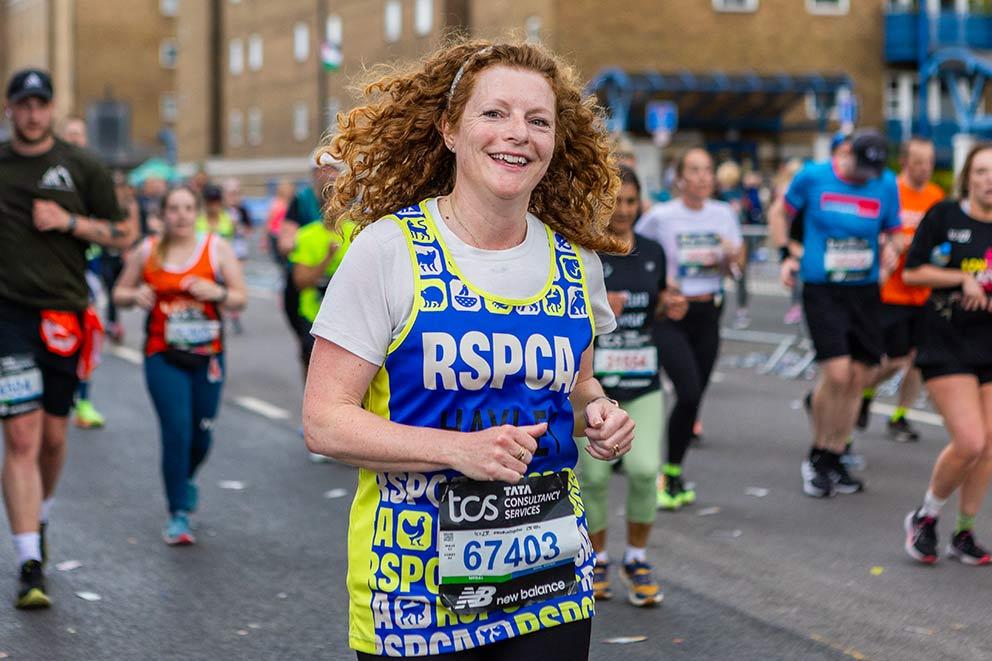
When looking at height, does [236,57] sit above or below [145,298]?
above

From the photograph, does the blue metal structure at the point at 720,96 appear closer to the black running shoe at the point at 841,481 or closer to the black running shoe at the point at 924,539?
the black running shoe at the point at 841,481

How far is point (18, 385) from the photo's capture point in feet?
21.0

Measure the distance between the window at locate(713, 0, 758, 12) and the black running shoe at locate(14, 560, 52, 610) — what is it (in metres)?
41.3

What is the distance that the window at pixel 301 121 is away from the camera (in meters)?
62.6

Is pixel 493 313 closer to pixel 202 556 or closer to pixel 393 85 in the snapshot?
pixel 393 85

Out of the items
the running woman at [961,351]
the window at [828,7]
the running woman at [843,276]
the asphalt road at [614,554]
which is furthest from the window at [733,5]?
the running woman at [961,351]

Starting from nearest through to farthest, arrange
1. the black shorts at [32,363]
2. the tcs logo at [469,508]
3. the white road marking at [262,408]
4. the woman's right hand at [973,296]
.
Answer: the tcs logo at [469,508] → the black shorts at [32,363] → the woman's right hand at [973,296] → the white road marking at [262,408]

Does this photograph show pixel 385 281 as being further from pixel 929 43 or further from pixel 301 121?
pixel 301 121

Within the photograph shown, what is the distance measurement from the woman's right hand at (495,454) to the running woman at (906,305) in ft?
24.1

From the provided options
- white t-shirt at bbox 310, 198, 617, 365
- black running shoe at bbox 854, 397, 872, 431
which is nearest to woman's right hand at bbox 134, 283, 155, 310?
white t-shirt at bbox 310, 198, 617, 365

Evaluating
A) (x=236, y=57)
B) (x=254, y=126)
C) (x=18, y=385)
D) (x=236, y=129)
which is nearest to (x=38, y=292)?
(x=18, y=385)

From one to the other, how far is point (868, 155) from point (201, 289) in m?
3.92

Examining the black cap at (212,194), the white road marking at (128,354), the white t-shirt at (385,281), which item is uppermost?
the black cap at (212,194)

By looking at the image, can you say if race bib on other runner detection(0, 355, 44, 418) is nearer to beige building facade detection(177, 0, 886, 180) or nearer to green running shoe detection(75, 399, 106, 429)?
green running shoe detection(75, 399, 106, 429)
